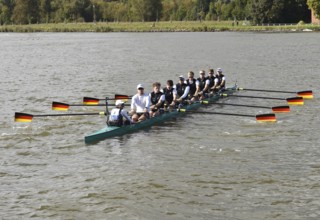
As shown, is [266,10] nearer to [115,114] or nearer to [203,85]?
[203,85]

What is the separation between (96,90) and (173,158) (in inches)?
643

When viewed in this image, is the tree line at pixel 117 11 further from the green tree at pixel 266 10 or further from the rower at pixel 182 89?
the rower at pixel 182 89

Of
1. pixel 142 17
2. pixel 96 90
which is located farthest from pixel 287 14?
pixel 96 90

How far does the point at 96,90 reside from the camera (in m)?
32.9

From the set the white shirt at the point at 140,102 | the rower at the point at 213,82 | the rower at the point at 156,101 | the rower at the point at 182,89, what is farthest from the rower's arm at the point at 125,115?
the rower at the point at 213,82

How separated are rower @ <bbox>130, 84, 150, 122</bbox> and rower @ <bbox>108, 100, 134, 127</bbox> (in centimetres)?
94

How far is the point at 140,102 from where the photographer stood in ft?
67.8

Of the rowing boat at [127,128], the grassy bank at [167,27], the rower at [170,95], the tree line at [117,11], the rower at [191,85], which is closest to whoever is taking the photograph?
the rowing boat at [127,128]

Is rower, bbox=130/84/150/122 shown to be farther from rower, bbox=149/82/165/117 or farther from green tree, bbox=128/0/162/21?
green tree, bbox=128/0/162/21

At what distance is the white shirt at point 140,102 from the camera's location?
20.6 m

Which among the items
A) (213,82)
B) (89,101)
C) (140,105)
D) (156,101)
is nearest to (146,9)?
(213,82)

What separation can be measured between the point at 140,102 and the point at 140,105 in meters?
0.15

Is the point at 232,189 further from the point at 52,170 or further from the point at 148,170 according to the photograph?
the point at 52,170

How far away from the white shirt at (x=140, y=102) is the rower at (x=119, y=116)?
1.10 metres
